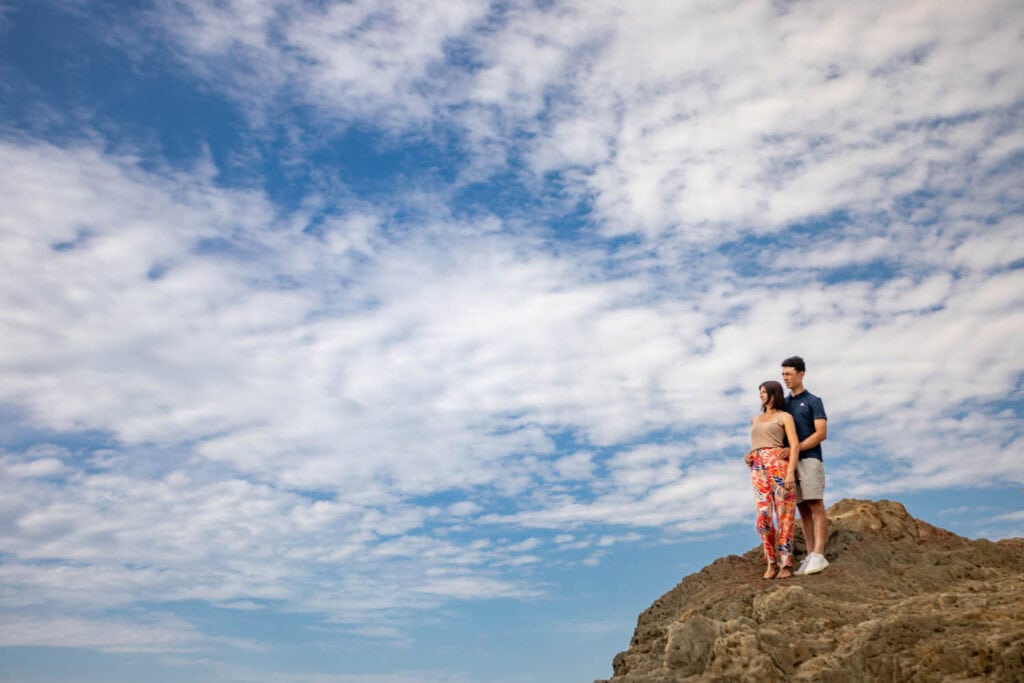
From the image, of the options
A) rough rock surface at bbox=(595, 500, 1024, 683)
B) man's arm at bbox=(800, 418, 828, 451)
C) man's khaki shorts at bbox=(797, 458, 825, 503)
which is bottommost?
rough rock surface at bbox=(595, 500, 1024, 683)

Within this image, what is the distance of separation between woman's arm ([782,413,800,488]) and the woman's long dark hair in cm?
24

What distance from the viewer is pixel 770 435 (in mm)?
A: 12297

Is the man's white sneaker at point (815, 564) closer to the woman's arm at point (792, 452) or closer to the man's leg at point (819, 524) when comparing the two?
the man's leg at point (819, 524)

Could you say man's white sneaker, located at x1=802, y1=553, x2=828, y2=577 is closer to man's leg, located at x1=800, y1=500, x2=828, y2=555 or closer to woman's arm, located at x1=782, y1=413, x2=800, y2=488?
man's leg, located at x1=800, y1=500, x2=828, y2=555

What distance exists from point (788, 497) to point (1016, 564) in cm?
270

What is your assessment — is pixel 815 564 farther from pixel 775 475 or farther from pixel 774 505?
pixel 775 475

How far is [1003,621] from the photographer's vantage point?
8422mm

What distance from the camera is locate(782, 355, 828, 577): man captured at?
12.0 meters

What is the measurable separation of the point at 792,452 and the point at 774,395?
2.59 feet

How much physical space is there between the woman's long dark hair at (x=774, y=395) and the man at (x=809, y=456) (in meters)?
0.13

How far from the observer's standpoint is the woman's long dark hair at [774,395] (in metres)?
12.4

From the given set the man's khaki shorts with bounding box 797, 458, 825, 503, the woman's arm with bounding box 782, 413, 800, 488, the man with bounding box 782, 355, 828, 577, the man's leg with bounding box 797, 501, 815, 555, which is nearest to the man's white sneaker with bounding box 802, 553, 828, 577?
the man with bounding box 782, 355, 828, 577

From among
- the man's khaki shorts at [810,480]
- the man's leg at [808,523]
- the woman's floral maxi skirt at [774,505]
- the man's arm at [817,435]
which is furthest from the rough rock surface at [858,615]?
the man's arm at [817,435]

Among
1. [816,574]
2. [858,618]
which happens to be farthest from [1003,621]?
[816,574]
